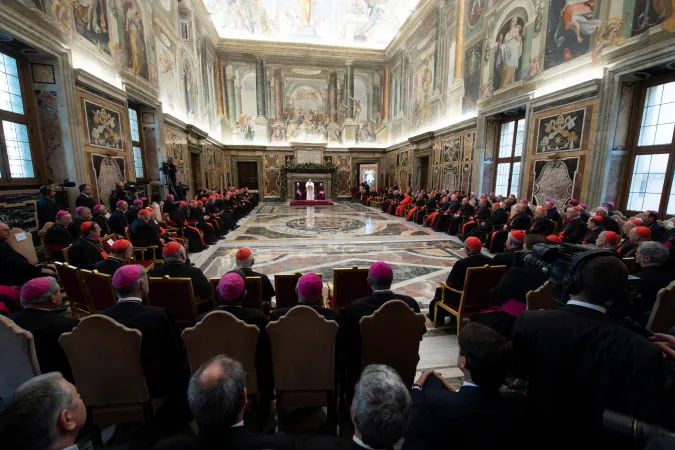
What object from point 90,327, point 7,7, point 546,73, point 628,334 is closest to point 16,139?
point 7,7

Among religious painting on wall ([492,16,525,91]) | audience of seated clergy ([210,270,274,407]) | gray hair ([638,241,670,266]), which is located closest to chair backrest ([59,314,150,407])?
audience of seated clergy ([210,270,274,407])

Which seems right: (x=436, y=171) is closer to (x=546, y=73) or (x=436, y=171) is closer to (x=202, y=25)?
(x=546, y=73)

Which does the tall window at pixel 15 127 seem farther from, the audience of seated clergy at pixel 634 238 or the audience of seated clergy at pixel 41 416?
the audience of seated clergy at pixel 634 238

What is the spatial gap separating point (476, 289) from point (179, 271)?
10.6 ft

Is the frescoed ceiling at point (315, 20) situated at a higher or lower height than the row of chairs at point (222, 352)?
higher

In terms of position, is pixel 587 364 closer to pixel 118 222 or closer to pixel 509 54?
pixel 118 222

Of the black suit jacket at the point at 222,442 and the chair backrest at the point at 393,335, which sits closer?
the black suit jacket at the point at 222,442

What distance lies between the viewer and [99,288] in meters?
2.86

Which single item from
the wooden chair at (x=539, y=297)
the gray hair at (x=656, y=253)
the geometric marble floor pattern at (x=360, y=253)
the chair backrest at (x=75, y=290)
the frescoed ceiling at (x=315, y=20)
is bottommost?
the geometric marble floor pattern at (x=360, y=253)

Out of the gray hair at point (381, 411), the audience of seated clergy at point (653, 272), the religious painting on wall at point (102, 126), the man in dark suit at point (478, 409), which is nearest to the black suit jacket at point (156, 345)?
the gray hair at point (381, 411)

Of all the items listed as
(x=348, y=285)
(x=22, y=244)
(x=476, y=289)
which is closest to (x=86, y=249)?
(x=22, y=244)

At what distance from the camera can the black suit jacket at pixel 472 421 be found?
1075 millimetres

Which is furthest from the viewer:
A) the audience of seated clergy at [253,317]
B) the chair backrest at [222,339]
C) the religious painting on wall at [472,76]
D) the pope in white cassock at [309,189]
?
the pope in white cassock at [309,189]

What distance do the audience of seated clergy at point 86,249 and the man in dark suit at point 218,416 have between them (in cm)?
383
